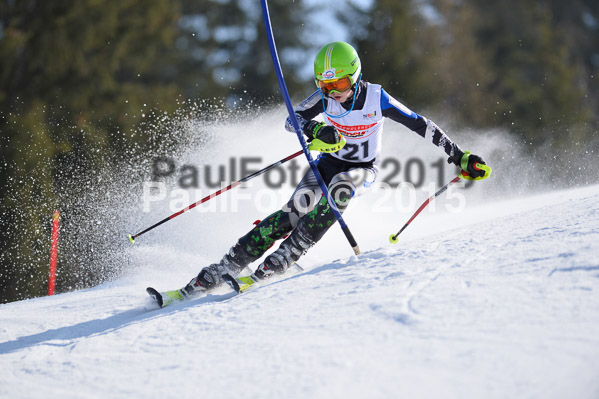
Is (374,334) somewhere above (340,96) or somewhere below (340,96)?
below

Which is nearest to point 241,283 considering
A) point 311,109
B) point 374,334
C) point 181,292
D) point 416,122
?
point 181,292

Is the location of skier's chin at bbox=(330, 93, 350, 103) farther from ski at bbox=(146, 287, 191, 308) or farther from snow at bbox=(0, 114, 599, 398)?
ski at bbox=(146, 287, 191, 308)

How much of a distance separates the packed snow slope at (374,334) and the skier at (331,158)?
29cm

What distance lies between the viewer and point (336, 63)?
406 centimetres

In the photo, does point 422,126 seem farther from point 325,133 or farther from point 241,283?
point 241,283

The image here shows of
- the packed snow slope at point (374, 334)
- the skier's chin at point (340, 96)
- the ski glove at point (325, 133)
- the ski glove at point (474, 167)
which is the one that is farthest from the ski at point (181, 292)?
the ski glove at point (474, 167)

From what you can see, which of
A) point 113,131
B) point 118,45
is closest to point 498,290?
point 113,131

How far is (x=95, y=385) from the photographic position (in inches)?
106

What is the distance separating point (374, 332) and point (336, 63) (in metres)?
2.07

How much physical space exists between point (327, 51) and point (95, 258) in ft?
30.1

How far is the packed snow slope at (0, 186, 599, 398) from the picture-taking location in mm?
2225

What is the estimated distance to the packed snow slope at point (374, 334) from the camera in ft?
7.30

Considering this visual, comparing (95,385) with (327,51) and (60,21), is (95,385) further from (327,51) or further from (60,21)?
(60,21)

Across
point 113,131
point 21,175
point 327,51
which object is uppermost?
point 113,131
